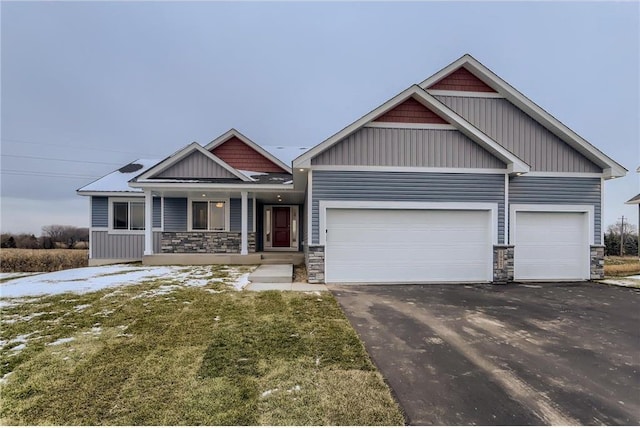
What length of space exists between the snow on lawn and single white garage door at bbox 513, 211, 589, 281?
8.28 metres

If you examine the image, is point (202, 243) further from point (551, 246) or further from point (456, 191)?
point (551, 246)

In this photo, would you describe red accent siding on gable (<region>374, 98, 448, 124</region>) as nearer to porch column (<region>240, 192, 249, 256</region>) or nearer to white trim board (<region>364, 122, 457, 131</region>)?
white trim board (<region>364, 122, 457, 131</region>)

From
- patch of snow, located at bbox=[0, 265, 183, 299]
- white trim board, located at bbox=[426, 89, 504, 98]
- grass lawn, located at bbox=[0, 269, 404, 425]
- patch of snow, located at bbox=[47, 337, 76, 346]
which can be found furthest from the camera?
white trim board, located at bbox=[426, 89, 504, 98]

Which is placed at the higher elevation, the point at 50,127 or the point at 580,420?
the point at 50,127

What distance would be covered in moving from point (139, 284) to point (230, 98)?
3559 centimetres

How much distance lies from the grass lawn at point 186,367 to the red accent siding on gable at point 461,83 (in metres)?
8.24

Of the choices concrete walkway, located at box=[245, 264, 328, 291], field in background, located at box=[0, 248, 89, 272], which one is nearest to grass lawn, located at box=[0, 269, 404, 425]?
concrete walkway, located at box=[245, 264, 328, 291]

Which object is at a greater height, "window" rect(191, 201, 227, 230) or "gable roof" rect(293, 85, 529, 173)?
"gable roof" rect(293, 85, 529, 173)

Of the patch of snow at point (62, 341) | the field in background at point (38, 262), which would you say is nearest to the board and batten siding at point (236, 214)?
the patch of snow at point (62, 341)

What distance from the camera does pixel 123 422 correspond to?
2227 millimetres

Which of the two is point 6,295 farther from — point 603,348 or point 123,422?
point 603,348

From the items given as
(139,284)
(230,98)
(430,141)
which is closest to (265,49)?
(230,98)

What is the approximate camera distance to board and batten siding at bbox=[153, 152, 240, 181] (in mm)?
11406

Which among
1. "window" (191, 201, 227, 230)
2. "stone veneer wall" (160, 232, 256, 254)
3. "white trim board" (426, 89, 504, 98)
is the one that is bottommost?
"stone veneer wall" (160, 232, 256, 254)
